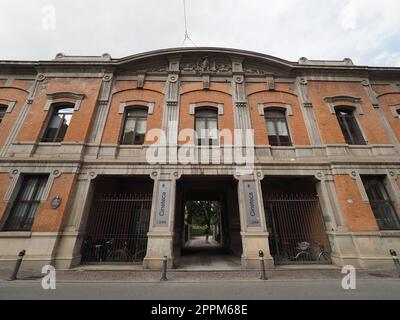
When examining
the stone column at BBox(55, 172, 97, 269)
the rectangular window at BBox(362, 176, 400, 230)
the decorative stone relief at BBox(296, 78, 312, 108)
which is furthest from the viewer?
the decorative stone relief at BBox(296, 78, 312, 108)

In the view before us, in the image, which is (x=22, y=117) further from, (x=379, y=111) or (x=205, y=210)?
(x=205, y=210)

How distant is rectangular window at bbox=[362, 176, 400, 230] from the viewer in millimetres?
8141

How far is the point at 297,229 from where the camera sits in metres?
10.3

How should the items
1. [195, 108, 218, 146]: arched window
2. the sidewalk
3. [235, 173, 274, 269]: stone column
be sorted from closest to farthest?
the sidewalk → [235, 173, 274, 269]: stone column → [195, 108, 218, 146]: arched window

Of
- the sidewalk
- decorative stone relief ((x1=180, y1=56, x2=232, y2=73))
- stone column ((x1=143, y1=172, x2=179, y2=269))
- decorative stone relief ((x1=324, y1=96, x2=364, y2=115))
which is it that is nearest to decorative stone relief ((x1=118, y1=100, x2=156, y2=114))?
decorative stone relief ((x1=180, y1=56, x2=232, y2=73))

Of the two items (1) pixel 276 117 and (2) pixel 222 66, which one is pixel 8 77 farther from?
(1) pixel 276 117

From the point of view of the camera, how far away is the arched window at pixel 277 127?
9844 millimetres

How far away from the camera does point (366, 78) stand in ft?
36.4

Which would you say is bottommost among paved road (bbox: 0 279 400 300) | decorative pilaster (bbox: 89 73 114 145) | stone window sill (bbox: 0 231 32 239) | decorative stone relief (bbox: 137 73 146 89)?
paved road (bbox: 0 279 400 300)

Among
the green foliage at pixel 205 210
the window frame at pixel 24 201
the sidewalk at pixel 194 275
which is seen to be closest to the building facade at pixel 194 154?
the window frame at pixel 24 201

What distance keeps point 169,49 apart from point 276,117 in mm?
7381

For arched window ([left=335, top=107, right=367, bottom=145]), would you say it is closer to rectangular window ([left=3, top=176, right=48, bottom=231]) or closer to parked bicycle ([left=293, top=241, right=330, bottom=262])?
parked bicycle ([left=293, top=241, right=330, bottom=262])

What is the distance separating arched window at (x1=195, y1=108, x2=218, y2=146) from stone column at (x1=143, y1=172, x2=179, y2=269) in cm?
237
